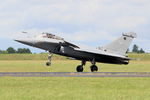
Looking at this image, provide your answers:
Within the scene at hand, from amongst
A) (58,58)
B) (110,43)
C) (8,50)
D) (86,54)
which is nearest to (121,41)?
(110,43)

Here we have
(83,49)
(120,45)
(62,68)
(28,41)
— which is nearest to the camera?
(28,41)

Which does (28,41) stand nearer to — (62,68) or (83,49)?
(83,49)

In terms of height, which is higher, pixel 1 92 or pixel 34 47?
pixel 34 47

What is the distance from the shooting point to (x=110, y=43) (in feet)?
140

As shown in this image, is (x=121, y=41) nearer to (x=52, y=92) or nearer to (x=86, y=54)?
(x=86, y=54)

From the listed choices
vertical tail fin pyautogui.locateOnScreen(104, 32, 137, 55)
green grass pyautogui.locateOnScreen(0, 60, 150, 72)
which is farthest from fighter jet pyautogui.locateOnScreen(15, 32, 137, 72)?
green grass pyautogui.locateOnScreen(0, 60, 150, 72)

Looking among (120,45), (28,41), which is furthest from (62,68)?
(28,41)

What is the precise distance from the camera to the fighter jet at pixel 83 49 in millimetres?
39594

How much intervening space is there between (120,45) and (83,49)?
14.3ft

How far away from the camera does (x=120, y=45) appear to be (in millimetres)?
42469

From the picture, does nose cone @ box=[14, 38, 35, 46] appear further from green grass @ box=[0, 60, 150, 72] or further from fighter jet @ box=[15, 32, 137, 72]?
green grass @ box=[0, 60, 150, 72]

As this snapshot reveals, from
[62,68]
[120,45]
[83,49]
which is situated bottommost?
[62,68]

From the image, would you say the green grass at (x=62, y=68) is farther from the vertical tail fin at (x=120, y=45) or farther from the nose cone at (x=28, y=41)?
the nose cone at (x=28, y=41)

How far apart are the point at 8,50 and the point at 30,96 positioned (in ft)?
524
